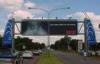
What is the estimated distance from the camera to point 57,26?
8075 cm

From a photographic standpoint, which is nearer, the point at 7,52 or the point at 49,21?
the point at 7,52

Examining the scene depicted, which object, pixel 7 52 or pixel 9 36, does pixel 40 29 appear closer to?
pixel 9 36

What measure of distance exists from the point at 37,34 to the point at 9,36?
5.96m

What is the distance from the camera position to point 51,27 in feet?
268

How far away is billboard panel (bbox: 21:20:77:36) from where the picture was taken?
80250 mm

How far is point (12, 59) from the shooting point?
2355 cm

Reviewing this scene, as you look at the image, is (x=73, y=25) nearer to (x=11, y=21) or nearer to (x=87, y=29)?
(x=87, y=29)

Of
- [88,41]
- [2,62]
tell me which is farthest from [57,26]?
[2,62]

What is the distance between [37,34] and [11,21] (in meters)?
6.71

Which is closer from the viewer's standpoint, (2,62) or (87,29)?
(2,62)

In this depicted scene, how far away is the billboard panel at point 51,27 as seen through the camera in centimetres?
8025

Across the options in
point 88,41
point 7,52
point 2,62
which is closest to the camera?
point 2,62

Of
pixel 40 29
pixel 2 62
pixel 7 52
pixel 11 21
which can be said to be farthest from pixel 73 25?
pixel 2 62

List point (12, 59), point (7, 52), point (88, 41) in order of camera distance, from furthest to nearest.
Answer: point (88, 41) → point (7, 52) → point (12, 59)
